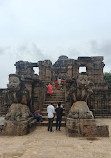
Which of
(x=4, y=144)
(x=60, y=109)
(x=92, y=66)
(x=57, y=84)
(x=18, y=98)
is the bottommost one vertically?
(x=4, y=144)

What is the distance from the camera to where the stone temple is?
5832 millimetres

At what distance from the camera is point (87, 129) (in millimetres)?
4965

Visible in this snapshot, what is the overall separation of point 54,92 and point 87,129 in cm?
584

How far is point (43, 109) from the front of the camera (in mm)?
8148

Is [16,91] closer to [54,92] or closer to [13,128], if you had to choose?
[13,128]

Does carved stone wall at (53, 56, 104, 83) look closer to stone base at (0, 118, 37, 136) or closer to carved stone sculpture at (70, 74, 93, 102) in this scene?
carved stone sculpture at (70, 74, 93, 102)

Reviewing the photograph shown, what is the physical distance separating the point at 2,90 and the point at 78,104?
8.48 metres

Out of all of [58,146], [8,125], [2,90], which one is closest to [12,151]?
[58,146]

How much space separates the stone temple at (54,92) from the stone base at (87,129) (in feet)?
1.49

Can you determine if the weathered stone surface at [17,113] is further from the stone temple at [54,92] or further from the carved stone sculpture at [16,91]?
the carved stone sculpture at [16,91]

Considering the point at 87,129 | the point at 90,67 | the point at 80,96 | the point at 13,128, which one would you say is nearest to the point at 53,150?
the point at 87,129

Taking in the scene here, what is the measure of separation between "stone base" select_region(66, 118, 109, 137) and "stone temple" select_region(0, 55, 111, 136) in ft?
1.49

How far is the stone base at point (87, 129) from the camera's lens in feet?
16.2

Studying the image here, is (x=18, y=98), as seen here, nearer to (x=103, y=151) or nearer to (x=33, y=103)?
(x=33, y=103)
